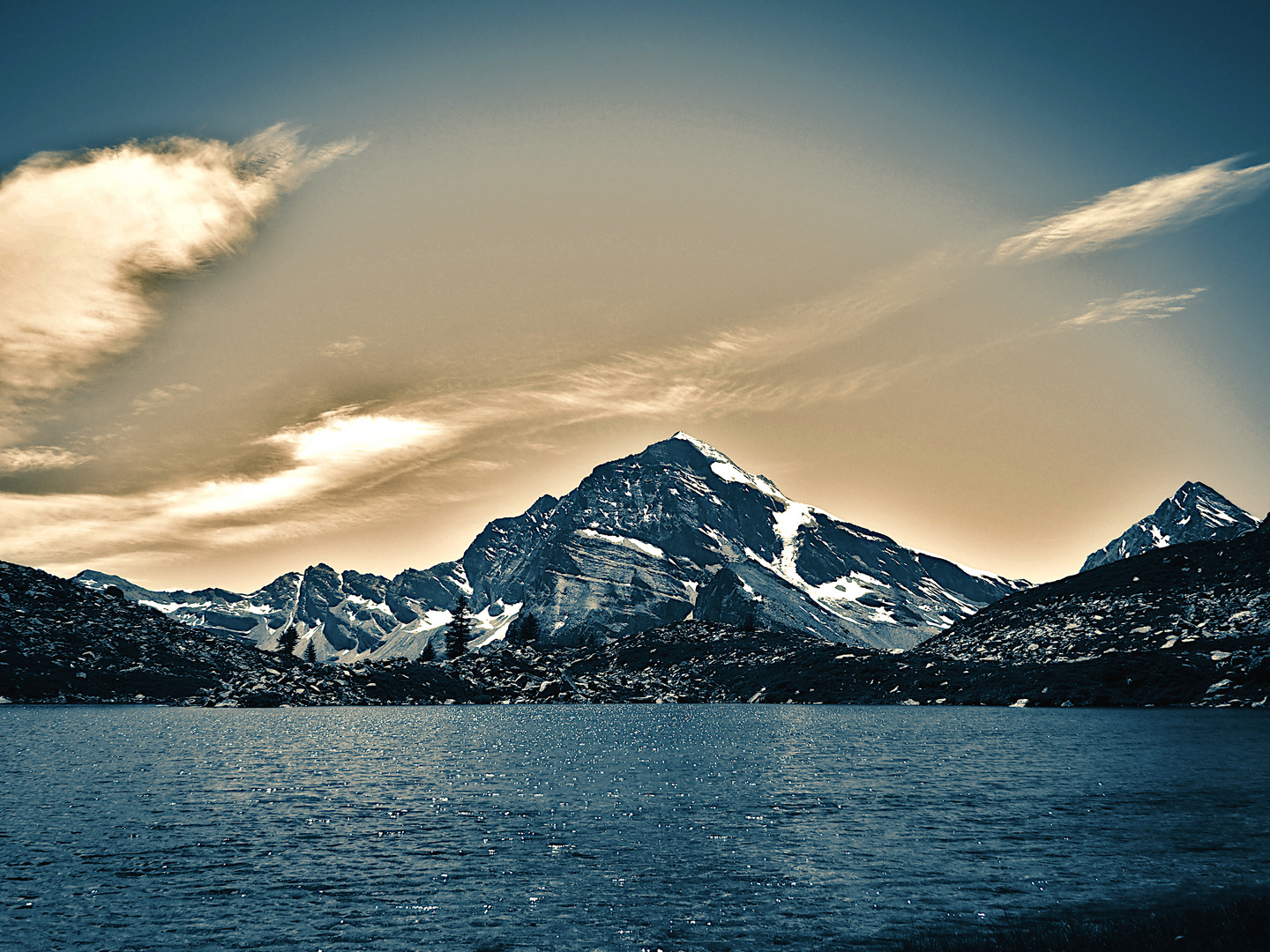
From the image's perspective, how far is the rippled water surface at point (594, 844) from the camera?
32781 millimetres

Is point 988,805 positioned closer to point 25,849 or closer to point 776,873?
point 776,873

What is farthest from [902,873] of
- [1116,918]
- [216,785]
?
[216,785]

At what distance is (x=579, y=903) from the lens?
117 feet

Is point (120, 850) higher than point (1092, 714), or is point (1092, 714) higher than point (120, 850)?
point (120, 850)

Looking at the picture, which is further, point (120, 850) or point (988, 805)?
point (988, 805)

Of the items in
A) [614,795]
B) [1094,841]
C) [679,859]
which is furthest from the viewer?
[614,795]

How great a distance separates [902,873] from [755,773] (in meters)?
47.0

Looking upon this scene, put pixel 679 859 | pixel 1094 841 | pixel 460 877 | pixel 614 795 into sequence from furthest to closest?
1. pixel 614 795
2. pixel 1094 841
3. pixel 679 859
4. pixel 460 877

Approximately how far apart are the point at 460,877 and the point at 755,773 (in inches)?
2052

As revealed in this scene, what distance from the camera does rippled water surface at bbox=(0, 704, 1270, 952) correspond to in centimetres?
3278

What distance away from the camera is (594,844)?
48438 millimetres

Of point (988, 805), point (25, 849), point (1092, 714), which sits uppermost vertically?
point (25, 849)

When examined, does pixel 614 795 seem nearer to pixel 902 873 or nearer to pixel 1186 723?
pixel 902 873

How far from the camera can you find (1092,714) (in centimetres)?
18612
